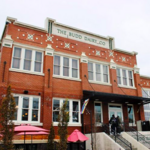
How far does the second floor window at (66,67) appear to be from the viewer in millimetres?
17828

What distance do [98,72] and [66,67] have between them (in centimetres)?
363

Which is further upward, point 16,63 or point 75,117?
point 16,63

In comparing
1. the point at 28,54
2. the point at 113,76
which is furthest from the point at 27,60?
the point at 113,76

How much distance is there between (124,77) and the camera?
21.7 m

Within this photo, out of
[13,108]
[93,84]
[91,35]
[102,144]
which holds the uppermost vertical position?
[91,35]

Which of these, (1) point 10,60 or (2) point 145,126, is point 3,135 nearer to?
(1) point 10,60

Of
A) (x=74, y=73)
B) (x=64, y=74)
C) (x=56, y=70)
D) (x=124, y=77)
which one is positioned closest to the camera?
(x=56, y=70)

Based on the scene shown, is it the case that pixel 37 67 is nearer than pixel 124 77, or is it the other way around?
pixel 37 67

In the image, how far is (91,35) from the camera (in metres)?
20.6

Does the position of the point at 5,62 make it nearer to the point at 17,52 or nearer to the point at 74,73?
the point at 17,52

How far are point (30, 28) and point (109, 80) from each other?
30.7ft

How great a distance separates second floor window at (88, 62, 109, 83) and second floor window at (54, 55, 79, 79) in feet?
5.21

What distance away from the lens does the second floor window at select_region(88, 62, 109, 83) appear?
A: 19453mm

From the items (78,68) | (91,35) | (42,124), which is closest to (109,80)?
(78,68)
